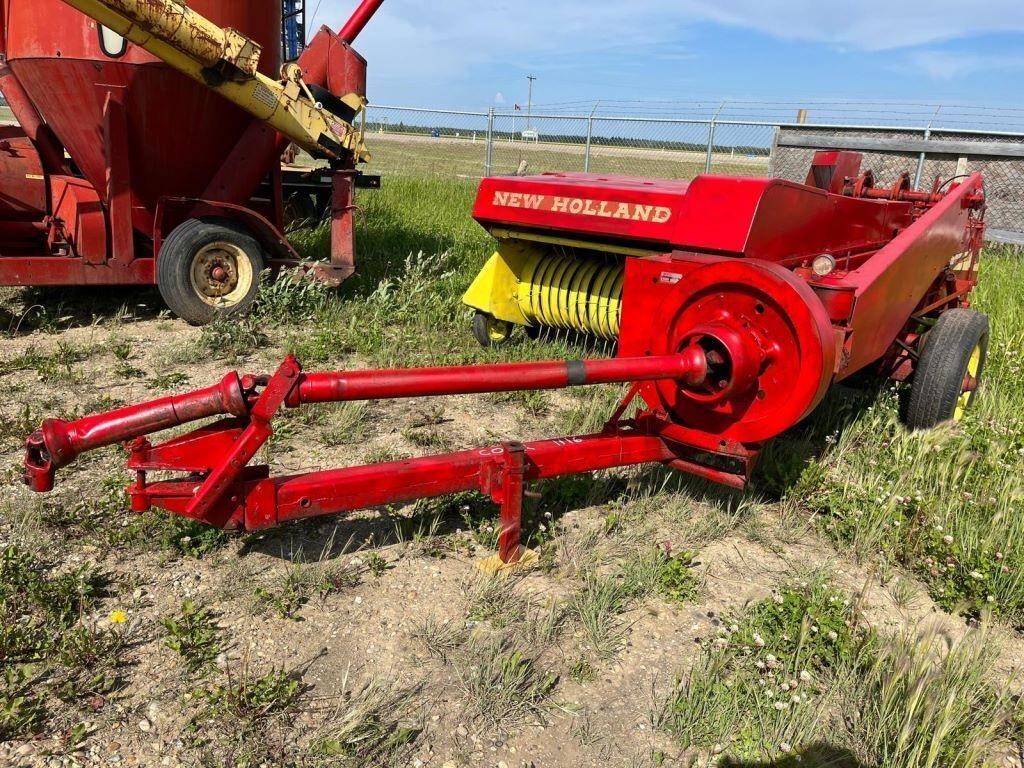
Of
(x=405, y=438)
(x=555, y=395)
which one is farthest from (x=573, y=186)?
(x=405, y=438)

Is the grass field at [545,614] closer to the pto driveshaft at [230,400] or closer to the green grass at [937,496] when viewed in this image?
the green grass at [937,496]

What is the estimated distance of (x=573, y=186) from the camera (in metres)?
3.86

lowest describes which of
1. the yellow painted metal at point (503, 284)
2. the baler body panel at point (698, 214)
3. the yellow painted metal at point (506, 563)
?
the yellow painted metal at point (506, 563)

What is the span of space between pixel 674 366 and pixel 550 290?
1904 millimetres

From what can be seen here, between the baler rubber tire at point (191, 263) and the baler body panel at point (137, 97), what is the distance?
460mm

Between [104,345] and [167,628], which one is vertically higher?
[104,345]

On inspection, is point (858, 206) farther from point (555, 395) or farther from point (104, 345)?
point (104, 345)

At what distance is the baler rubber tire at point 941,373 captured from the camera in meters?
3.61

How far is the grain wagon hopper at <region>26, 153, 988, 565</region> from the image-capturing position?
7.22ft

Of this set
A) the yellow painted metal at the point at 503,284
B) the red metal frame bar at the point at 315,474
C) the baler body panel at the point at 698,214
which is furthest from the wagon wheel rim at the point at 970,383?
the yellow painted metal at the point at 503,284

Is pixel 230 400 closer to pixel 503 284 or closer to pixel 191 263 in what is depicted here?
pixel 503 284

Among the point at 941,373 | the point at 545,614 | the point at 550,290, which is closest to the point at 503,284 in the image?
the point at 550,290

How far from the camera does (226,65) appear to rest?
14.6 ft

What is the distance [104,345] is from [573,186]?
3069 millimetres
